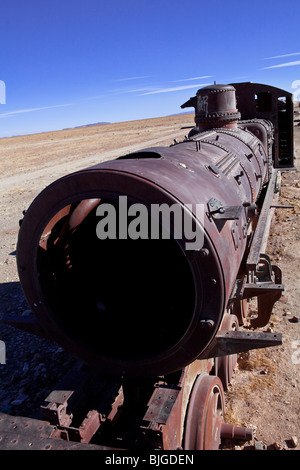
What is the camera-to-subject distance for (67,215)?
11.0ft

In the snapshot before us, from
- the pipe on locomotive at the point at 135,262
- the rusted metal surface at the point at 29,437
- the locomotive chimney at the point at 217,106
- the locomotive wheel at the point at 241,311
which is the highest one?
the locomotive chimney at the point at 217,106

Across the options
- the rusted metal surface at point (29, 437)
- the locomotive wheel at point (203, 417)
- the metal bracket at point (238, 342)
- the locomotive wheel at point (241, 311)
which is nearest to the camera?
the rusted metal surface at point (29, 437)

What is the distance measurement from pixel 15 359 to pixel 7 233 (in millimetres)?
5775

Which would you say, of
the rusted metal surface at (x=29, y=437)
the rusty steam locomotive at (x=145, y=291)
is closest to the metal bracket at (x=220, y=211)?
the rusty steam locomotive at (x=145, y=291)

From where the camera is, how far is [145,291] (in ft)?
11.8

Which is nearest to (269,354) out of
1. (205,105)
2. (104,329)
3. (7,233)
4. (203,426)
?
(203,426)

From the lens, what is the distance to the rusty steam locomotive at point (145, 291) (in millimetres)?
2617

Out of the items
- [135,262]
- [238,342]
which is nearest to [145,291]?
[135,262]

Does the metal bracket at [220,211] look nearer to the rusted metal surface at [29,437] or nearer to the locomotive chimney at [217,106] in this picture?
the rusted metal surface at [29,437]

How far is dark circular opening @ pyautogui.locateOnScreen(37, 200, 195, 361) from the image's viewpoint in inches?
124

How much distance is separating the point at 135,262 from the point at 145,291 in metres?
0.31

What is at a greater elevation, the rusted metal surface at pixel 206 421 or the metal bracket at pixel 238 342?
the metal bracket at pixel 238 342

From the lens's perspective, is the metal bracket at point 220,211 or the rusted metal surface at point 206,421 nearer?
the metal bracket at point 220,211

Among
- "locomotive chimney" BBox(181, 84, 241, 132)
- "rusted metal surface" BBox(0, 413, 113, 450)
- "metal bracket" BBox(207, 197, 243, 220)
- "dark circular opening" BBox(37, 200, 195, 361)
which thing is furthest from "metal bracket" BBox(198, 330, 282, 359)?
"locomotive chimney" BBox(181, 84, 241, 132)
